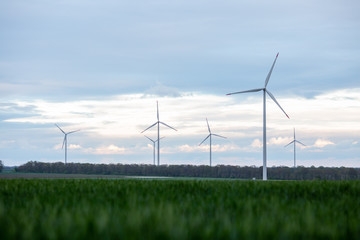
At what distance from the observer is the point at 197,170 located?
111 metres

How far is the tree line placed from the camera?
96.8m

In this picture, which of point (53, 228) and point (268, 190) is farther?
point (268, 190)

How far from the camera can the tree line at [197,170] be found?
318ft

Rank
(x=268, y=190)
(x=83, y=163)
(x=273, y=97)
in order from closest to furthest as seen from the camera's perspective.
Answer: (x=268, y=190) → (x=273, y=97) → (x=83, y=163)

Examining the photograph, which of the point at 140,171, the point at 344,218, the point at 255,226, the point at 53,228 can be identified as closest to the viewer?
the point at 53,228

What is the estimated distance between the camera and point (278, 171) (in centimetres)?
10150

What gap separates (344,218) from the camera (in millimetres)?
9664

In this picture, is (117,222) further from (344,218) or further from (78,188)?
(78,188)

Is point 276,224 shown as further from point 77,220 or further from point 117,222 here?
point 77,220

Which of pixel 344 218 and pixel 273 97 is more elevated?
pixel 273 97

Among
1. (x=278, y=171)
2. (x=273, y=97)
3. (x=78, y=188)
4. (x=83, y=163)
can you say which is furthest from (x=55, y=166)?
(x=78, y=188)

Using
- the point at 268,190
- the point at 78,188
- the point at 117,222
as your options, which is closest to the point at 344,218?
the point at 117,222

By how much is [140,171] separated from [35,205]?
350 ft

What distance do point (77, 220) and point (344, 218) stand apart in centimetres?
562
